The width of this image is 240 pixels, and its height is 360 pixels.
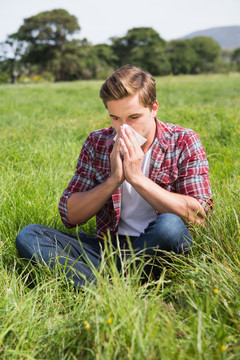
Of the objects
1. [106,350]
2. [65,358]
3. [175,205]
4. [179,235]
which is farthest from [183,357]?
[175,205]

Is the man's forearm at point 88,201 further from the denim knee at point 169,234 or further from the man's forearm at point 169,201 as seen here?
the denim knee at point 169,234

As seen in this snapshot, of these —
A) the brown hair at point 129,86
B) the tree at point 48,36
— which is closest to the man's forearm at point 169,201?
the brown hair at point 129,86

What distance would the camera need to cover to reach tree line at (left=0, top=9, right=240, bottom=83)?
55375mm

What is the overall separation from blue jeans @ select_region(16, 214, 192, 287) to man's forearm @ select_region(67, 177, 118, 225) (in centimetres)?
16

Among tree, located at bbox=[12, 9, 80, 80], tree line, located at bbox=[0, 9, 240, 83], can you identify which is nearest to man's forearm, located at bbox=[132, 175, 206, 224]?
tree line, located at bbox=[0, 9, 240, 83]

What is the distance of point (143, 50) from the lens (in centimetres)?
6338

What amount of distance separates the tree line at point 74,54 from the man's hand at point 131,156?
49.7 m

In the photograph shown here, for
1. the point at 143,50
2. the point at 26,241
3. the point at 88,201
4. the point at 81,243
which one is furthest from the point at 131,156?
the point at 143,50

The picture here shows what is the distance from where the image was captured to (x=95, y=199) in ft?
7.70

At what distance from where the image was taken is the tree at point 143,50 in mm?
60803

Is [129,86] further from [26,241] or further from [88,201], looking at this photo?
[26,241]

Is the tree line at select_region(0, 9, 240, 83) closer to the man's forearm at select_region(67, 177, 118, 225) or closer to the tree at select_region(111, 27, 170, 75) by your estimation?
the tree at select_region(111, 27, 170, 75)

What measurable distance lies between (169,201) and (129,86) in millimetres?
735

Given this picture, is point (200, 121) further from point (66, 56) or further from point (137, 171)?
point (66, 56)
